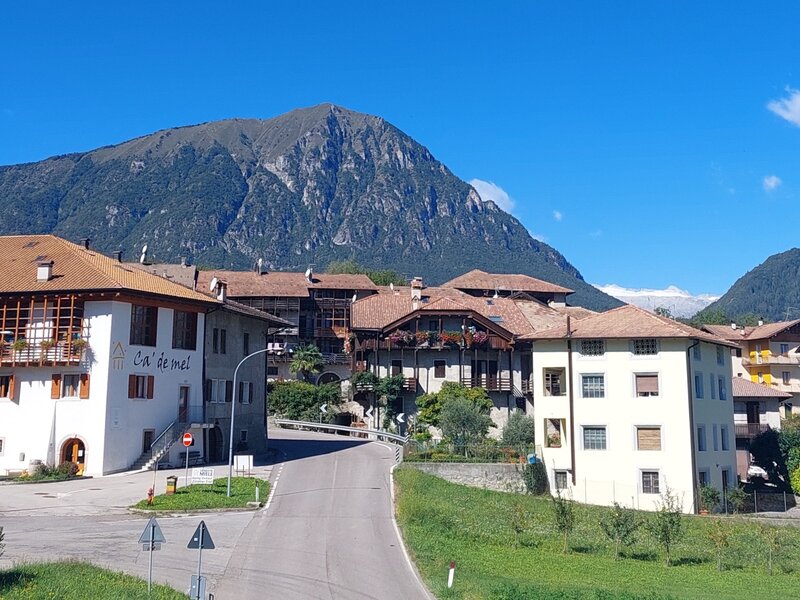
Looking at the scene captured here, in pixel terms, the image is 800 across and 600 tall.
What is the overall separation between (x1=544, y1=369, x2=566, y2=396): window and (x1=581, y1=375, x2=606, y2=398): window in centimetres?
175

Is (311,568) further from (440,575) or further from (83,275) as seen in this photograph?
(83,275)

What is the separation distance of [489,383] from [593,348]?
75.1 ft

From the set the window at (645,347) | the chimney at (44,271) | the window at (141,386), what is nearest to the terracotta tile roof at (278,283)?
the chimney at (44,271)

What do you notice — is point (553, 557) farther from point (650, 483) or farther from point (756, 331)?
point (756, 331)

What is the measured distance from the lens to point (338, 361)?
86.2m

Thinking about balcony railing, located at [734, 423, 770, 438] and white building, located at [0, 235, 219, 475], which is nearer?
white building, located at [0, 235, 219, 475]

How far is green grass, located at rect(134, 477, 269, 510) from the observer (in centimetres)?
3459

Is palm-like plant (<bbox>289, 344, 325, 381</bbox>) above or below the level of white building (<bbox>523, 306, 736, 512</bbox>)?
above

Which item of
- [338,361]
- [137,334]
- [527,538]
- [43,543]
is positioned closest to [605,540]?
[527,538]

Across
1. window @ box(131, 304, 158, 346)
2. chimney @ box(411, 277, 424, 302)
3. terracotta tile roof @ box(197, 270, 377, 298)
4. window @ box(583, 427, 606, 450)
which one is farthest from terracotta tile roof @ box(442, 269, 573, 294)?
window @ box(131, 304, 158, 346)

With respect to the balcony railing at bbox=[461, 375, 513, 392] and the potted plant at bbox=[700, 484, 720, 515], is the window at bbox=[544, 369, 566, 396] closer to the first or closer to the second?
the potted plant at bbox=[700, 484, 720, 515]

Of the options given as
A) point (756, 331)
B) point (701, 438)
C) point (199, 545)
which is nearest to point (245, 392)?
point (701, 438)

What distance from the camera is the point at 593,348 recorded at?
48.8m

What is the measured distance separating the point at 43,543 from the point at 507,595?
619 inches
